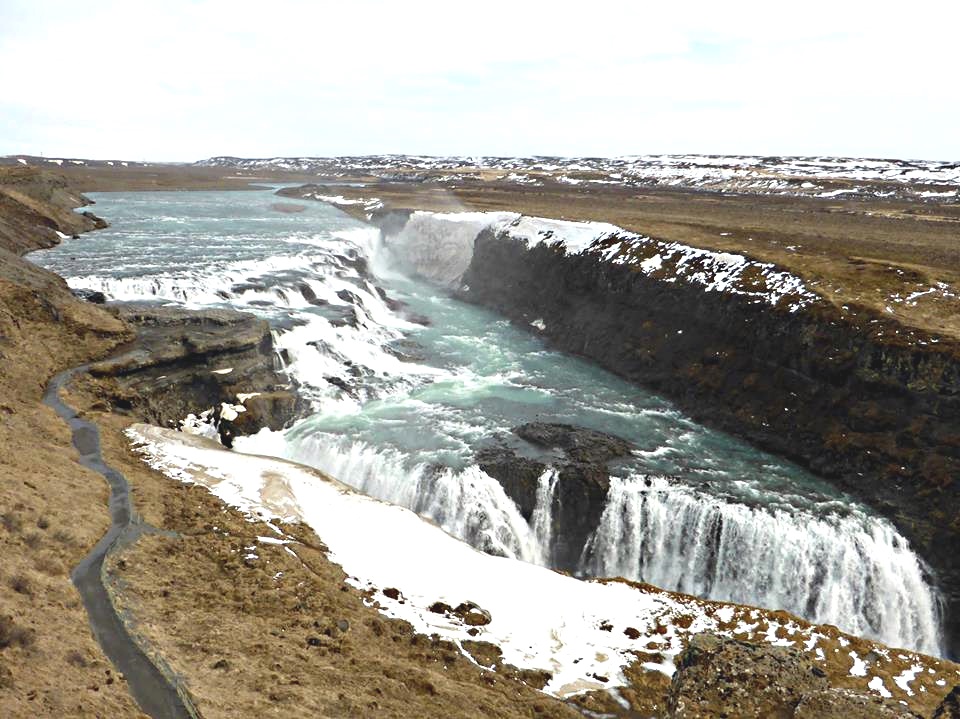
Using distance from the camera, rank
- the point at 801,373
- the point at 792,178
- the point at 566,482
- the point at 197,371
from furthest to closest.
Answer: the point at 792,178
the point at 801,373
the point at 197,371
the point at 566,482

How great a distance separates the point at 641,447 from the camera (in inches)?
906

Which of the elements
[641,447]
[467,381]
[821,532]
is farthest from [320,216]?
[821,532]

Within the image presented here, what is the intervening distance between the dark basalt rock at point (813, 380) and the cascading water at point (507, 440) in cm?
102

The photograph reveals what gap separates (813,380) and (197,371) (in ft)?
77.8

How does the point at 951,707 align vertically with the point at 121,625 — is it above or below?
above

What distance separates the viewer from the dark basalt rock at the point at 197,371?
22.6 metres

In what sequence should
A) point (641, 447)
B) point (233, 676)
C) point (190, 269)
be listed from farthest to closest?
point (190, 269) → point (641, 447) → point (233, 676)

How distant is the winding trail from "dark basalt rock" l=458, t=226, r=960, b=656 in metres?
19.1

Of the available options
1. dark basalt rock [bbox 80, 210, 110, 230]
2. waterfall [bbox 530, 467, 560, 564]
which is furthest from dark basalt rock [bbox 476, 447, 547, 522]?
dark basalt rock [bbox 80, 210, 110, 230]

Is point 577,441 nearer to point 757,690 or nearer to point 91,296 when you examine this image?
point 757,690

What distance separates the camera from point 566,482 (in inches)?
796

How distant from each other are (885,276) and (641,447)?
45.8 ft

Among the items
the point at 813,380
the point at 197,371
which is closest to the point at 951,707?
the point at 813,380

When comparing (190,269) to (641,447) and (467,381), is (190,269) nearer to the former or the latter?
(467,381)
